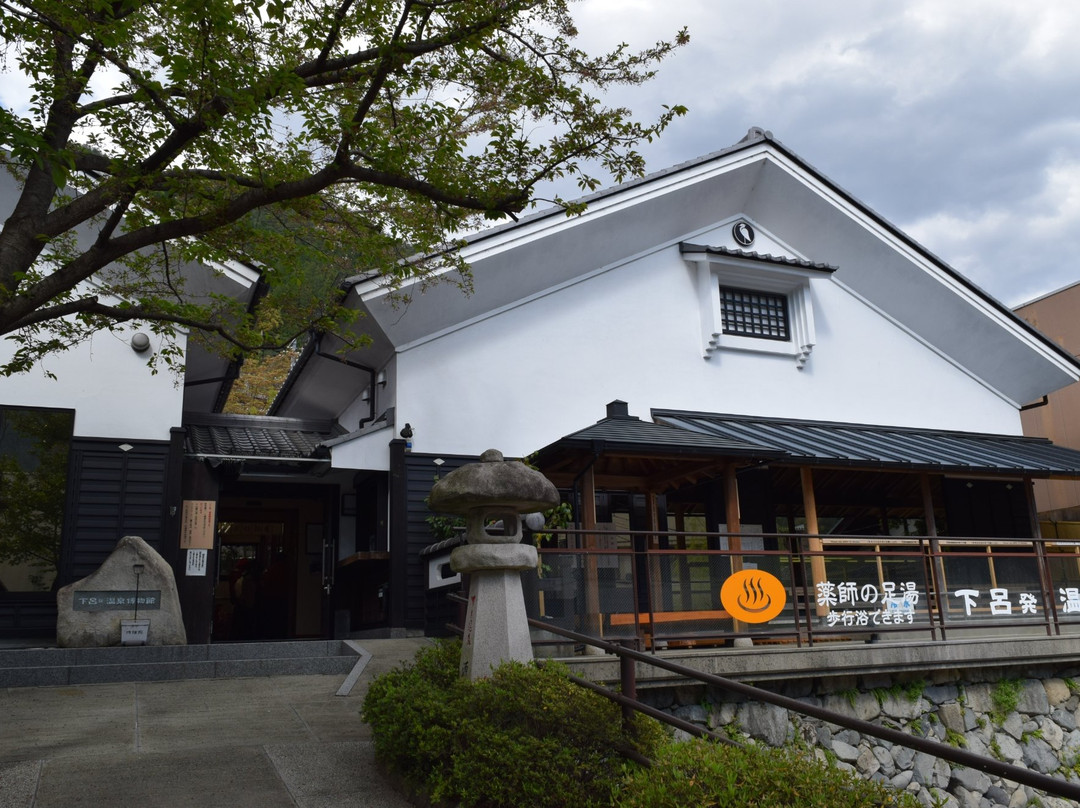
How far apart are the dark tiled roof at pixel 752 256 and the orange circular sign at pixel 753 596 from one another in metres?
7.79

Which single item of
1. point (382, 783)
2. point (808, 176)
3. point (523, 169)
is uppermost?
point (808, 176)

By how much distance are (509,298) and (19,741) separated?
927 cm

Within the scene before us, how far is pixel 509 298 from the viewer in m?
14.4

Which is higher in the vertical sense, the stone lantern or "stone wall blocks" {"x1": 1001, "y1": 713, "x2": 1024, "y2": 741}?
the stone lantern

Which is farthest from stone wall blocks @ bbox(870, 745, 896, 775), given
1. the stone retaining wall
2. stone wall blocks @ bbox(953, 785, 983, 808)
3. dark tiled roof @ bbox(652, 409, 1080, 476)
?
dark tiled roof @ bbox(652, 409, 1080, 476)

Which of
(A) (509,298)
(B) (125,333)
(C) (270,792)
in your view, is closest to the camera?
(C) (270,792)

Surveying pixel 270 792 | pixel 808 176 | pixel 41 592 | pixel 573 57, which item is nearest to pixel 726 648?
pixel 270 792

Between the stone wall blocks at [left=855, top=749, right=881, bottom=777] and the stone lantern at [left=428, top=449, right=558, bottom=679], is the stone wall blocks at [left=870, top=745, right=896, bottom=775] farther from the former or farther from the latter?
the stone lantern at [left=428, top=449, right=558, bottom=679]

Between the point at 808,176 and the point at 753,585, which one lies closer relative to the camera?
the point at 753,585

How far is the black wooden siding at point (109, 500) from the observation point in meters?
12.1

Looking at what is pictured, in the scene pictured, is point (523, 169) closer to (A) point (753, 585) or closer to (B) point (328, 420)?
(A) point (753, 585)

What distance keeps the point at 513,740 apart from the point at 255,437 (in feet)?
35.9

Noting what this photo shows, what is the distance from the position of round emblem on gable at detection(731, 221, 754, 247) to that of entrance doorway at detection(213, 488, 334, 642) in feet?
30.3

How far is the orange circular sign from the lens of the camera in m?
9.05
